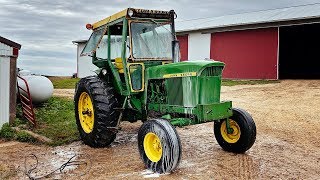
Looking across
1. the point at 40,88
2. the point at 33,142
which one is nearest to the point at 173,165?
the point at 33,142

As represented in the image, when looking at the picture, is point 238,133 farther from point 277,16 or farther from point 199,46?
point 199,46

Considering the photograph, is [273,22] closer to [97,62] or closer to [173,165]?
[97,62]

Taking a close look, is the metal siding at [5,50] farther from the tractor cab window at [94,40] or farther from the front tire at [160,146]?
the front tire at [160,146]

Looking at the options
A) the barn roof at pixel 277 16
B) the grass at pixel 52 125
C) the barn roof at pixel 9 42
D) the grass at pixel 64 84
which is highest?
the barn roof at pixel 277 16

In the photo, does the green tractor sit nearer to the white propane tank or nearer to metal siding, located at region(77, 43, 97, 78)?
the white propane tank

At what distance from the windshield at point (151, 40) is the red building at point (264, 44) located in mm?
12818

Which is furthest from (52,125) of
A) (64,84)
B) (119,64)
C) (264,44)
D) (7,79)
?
(64,84)

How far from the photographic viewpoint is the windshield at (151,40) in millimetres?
7109

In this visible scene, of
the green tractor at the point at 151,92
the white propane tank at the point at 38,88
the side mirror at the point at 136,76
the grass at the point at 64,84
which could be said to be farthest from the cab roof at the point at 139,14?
the grass at the point at 64,84

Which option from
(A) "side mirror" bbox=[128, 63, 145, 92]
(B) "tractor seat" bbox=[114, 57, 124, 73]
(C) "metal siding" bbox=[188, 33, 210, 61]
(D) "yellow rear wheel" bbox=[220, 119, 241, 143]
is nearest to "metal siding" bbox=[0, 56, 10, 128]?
(B) "tractor seat" bbox=[114, 57, 124, 73]

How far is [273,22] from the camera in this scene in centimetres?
1959

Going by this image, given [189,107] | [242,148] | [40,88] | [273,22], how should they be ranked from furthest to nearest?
[273,22], [40,88], [242,148], [189,107]

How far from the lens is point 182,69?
249 inches

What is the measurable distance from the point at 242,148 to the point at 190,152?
0.97 m
